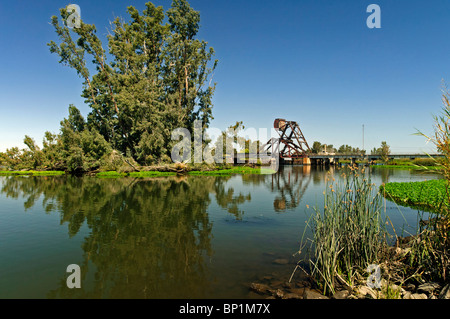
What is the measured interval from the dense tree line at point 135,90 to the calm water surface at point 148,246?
25775 mm

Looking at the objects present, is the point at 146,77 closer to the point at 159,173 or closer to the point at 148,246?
the point at 159,173

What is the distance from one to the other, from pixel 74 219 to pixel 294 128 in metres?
90.5

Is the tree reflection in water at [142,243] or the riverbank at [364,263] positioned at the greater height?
the riverbank at [364,263]

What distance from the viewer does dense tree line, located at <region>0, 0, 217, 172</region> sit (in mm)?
42031

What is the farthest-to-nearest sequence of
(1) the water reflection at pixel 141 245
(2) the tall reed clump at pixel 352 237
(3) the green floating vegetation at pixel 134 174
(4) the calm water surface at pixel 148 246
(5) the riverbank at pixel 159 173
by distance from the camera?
(5) the riverbank at pixel 159 173 → (3) the green floating vegetation at pixel 134 174 → (4) the calm water surface at pixel 148 246 → (1) the water reflection at pixel 141 245 → (2) the tall reed clump at pixel 352 237

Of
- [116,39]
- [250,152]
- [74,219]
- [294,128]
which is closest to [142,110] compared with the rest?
[116,39]

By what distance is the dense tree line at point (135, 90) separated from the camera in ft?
138

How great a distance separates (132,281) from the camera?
7.01 m

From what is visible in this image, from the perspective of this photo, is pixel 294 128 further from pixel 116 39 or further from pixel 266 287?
pixel 266 287
